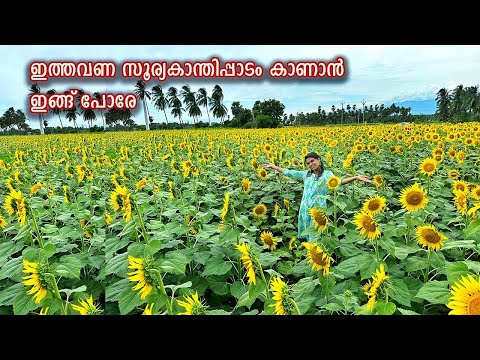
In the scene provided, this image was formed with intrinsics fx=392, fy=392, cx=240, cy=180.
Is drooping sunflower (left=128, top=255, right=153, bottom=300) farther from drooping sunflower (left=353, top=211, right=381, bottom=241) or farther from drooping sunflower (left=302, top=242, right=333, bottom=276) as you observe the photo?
drooping sunflower (left=353, top=211, right=381, bottom=241)

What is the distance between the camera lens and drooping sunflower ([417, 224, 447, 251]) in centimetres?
221

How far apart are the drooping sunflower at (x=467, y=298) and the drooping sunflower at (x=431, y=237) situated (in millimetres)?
746

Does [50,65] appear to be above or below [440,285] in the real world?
above

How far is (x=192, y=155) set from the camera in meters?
7.06

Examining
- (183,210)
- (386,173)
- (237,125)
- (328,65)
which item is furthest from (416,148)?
(237,125)

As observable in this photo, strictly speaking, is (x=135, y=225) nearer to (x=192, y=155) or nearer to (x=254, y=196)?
(x=254, y=196)

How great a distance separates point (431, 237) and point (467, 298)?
79 cm

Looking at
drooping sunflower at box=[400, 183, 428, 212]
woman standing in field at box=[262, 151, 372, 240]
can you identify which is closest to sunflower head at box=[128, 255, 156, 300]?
drooping sunflower at box=[400, 183, 428, 212]

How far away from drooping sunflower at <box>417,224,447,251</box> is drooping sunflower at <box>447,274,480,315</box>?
746 mm

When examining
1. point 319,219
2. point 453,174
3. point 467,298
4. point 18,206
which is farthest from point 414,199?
point 453,174

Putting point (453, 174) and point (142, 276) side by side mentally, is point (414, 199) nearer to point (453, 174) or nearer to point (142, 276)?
point (142, 276)

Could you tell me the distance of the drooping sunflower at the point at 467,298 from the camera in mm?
1450

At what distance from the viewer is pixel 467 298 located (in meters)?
1.47

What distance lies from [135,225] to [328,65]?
217 centimetres
